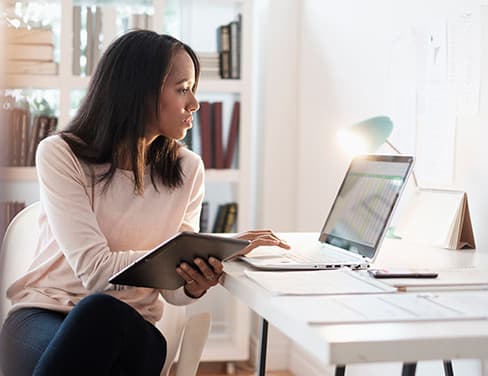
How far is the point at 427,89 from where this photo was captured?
2.22m

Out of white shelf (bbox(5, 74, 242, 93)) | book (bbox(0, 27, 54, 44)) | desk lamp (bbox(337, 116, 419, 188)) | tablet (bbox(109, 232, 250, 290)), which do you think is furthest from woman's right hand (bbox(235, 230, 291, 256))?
book (bbox(0, 27, 54, 44))

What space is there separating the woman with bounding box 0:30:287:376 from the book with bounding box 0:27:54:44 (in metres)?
1.21

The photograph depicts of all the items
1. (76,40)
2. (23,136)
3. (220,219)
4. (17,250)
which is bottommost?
(220,219)

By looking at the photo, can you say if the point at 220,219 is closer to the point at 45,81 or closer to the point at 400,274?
the point at 45,81

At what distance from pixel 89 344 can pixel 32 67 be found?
183 cm

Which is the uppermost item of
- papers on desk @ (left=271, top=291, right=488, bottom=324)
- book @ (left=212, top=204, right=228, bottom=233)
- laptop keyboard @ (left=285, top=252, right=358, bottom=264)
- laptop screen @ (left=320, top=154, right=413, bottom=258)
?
laptop screen @ (left=320, top=154, right=413, bottom=258)

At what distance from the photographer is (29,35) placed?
3.09m

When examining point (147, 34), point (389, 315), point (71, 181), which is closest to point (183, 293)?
point (71, 181)

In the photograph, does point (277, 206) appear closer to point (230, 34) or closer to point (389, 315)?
point (230, 34)

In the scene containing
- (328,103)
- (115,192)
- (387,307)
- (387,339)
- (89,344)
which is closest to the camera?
(387,339)

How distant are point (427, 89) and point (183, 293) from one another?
0.87 meters

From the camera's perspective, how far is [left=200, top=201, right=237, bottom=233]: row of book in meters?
3.30

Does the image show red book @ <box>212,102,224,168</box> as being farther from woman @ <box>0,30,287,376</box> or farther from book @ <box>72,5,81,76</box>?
woman @ <box>0,30,287,376</box>

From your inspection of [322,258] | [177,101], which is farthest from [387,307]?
[177,101]
